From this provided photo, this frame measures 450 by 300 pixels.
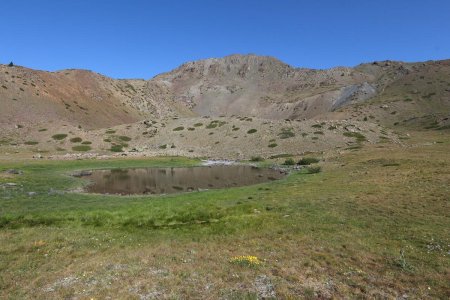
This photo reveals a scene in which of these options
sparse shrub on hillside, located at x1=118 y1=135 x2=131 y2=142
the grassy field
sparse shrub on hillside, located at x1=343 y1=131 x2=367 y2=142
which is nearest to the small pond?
the grassy field

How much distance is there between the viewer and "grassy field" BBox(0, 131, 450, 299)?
14609 mm

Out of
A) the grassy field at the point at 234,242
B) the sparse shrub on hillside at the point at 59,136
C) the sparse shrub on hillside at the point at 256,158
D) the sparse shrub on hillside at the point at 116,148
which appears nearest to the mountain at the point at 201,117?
the sparse shrub on hillside at the point at 116,148

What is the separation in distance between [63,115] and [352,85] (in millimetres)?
137604

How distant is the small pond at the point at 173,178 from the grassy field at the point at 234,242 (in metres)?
7.12

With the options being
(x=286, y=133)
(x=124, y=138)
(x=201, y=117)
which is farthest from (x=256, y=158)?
(x=201, y=117)

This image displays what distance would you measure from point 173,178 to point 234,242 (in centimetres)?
3368

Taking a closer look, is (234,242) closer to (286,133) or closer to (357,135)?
(286,133)

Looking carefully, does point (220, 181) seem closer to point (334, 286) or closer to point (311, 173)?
point (311, 173)

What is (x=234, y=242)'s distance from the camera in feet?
68.2

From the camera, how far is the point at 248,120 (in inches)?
4230

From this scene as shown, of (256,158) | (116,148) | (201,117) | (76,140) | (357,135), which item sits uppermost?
(201,117)

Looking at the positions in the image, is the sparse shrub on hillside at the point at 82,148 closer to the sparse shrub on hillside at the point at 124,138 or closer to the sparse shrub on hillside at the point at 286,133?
the sparse shrub on hillside at the point at 124,138

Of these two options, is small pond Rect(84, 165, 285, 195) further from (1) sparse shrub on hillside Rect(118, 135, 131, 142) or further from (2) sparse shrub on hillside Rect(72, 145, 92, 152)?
(1) sparse shrub on hillside Rect(118, 135, 131, 142)

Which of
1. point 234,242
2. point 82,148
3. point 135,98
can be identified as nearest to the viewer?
point 234,242
